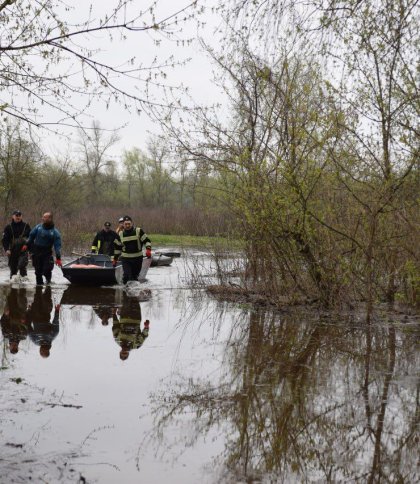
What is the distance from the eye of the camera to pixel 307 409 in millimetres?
6637

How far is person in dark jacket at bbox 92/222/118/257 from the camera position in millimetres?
18953

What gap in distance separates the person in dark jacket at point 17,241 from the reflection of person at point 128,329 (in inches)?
191

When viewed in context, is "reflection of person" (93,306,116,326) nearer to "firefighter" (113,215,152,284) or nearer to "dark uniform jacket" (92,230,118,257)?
"firefighter" (113,215,152,284)

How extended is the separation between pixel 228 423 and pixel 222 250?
388 inches

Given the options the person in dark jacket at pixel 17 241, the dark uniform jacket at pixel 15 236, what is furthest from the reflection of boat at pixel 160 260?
the dark uniform jacket at pixel 15 236

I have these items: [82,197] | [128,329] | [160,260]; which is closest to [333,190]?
[128,329]

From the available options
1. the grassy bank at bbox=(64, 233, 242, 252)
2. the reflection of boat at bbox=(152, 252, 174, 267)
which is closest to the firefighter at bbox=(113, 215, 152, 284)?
the grassy bank at bbox=(64, 233, 242, 252)

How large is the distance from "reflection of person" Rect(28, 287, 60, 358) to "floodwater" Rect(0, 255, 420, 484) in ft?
0.14

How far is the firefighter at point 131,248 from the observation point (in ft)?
53.4

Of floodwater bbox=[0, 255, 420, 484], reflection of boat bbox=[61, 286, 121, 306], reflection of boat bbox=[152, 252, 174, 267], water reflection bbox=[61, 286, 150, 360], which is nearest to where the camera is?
floodwater bbox=[0, 255, 420, 484]

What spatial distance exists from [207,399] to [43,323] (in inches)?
202

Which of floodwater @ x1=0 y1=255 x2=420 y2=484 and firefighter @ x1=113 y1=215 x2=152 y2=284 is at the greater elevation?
firefighter @ x1=113 y1=215 x2=152 y2=284

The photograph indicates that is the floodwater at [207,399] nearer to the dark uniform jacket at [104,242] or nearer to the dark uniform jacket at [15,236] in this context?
the dark uniform jacket at [15,236]

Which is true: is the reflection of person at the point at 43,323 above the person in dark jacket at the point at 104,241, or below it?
below
